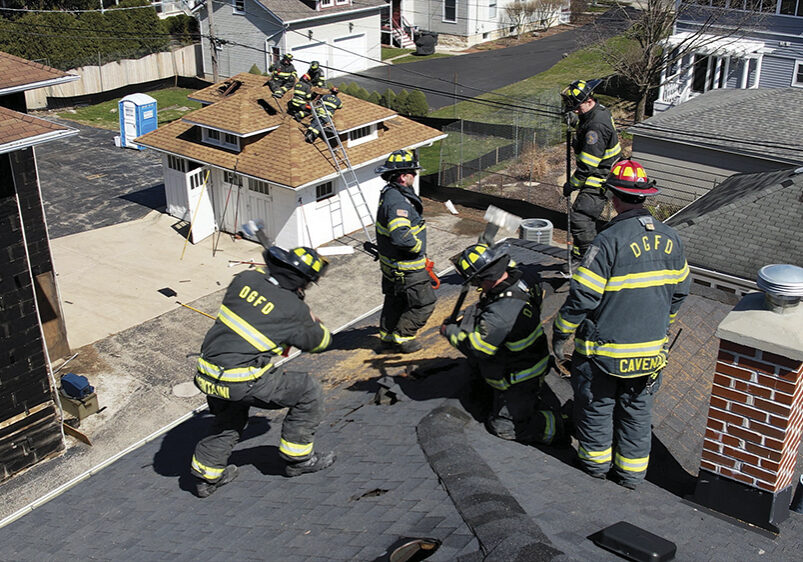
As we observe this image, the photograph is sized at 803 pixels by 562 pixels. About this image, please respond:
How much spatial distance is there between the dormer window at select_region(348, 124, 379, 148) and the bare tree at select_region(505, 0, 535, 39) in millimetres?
25708

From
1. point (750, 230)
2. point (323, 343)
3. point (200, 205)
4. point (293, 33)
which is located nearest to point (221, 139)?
point (200, 205)

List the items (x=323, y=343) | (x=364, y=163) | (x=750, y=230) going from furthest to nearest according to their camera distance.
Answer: (x=364, y=163) < (x=750, y=230) < (x=323, y=343)

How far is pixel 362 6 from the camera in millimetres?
38562

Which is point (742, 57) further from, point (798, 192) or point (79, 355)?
point (79, 355)

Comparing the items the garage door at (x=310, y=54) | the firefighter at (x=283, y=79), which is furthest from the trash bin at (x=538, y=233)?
the garage door at (x=310, y=54)

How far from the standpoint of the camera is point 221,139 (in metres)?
21.2

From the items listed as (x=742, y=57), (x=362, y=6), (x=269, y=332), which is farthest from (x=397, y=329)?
(x=362, y=6)

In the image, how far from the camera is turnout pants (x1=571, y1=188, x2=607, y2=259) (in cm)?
938

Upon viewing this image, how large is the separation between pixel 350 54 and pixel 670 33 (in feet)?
50.0

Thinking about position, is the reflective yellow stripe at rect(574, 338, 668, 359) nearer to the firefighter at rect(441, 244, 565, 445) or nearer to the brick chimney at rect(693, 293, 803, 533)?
the brick chimney at rect(693, 293, 803, 533)

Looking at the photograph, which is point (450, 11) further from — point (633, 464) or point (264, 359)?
point (633, 464)

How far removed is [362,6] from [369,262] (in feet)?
74.3

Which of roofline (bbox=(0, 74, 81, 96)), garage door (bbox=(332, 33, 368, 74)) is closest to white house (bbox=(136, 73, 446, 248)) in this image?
roofline (bbox=(0, 74, 81, 96))

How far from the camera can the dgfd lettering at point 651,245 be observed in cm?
532
